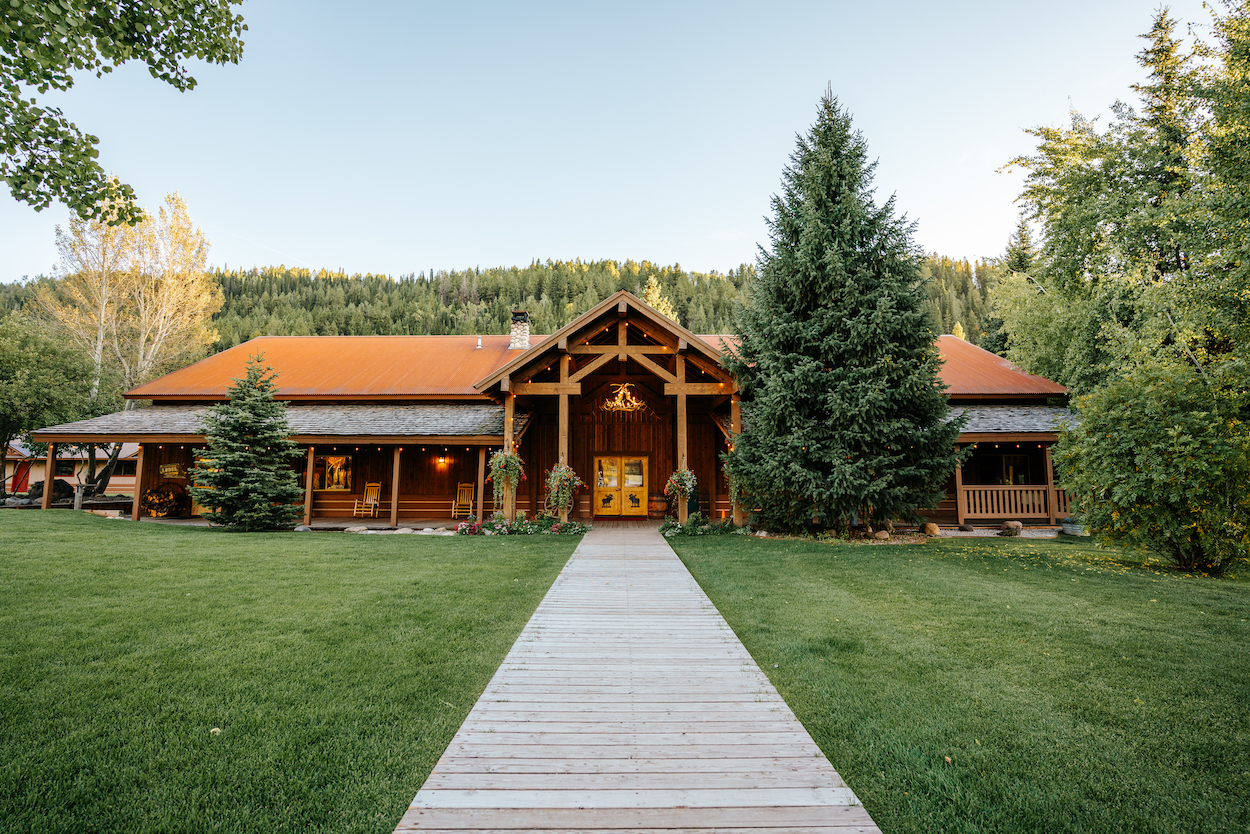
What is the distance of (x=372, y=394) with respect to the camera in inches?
680

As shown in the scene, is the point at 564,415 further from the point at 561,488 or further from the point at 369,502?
the point at 369,502

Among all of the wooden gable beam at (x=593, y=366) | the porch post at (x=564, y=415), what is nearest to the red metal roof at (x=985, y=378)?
the wooden gable beam at (x=593, y=366)

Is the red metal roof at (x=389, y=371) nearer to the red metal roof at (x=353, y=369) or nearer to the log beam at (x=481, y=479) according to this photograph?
the red metal roof at (x=353, y=369)

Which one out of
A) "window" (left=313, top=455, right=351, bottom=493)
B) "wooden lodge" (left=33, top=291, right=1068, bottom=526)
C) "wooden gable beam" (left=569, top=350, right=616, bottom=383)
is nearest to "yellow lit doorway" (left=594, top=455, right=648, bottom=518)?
"wooden lodge" (left=33, top=291, right=1068, bottom=526)

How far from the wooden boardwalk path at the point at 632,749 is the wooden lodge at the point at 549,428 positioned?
900 centimetres

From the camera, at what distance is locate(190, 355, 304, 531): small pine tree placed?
13.1 m

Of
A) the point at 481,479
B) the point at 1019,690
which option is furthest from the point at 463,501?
the point at 1019,690

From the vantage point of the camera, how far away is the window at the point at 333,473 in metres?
17.1

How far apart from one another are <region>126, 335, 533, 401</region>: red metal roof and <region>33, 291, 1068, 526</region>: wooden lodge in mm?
92

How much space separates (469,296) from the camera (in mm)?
73188

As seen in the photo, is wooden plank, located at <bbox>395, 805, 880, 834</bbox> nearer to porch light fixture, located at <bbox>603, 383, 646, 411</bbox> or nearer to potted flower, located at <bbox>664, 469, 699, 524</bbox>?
potted flower, located at <bbox>664, 469, 699, 524</bbox>

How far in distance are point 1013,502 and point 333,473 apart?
1999 centimetres

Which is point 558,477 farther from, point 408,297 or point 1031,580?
point 408,297

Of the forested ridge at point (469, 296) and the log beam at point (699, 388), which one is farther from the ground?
the forested ridge at point (469, 296)
